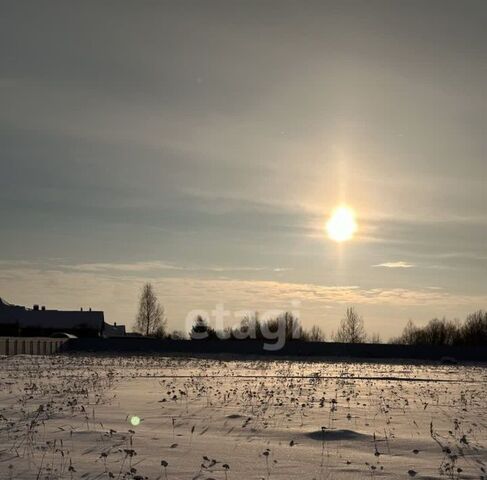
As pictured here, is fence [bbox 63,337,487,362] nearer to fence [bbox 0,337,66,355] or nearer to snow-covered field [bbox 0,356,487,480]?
fence [bbox 0,337,66,355]

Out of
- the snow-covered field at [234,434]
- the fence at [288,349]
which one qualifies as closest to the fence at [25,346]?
the fence at [288,349]

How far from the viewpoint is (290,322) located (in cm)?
12062

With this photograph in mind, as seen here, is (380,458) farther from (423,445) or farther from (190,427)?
(190,427)

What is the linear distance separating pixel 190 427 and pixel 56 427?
2.48 metres

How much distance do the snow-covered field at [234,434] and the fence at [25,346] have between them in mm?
35581

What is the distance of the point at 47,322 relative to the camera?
10306 cm

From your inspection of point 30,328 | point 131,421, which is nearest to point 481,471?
point 131,421

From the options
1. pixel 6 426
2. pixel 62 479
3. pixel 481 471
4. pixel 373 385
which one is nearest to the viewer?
pixel 62 479

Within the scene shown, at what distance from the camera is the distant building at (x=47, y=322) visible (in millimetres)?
99312

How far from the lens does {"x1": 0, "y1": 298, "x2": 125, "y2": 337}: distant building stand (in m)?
99.3

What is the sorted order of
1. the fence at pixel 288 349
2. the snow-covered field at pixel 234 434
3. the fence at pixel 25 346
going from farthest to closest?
1. the fence at pixel 288 349
2. the fence at pixel 25 346
3. the snow-covered field at pixel 234 434

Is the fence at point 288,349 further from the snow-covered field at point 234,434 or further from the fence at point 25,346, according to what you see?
the snow-covered field at point 234,434

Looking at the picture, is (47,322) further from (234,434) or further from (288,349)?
(234,434)

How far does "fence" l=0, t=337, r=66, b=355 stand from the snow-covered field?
3558 centimetres
